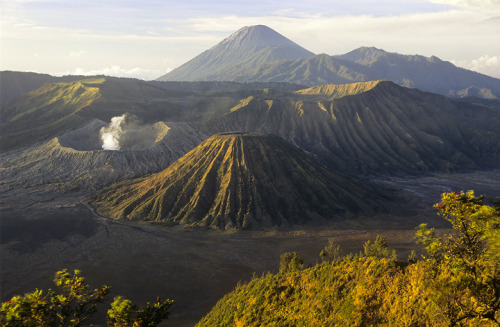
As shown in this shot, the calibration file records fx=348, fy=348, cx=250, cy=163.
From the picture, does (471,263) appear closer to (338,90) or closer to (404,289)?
(404,289)

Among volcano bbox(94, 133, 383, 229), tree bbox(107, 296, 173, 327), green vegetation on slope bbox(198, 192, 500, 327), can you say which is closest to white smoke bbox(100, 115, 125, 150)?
volcano bbox(94, 133, 383, 229)

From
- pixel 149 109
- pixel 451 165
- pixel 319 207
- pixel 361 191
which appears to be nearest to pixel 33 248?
pixel 319 207

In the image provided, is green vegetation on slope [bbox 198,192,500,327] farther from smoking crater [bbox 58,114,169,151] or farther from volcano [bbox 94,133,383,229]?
smoking crater [bbox 58,114,169,151]

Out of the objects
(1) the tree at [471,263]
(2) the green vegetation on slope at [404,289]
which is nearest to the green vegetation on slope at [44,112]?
(2) the green vegetation on slope at [404,289]

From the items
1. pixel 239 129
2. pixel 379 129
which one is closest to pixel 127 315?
pixel 239 129

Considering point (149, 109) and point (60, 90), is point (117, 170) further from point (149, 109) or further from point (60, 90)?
point (60, 90)

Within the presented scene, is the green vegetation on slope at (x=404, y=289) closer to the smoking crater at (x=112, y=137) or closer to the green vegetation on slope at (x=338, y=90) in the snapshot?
the smoking crater at (x=112, y=137)
